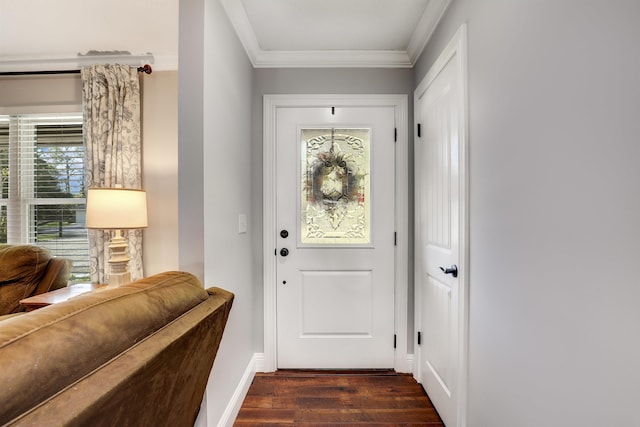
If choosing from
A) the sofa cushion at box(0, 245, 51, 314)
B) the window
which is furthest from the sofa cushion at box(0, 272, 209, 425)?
the window

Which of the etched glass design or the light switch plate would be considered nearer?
the light switch plate

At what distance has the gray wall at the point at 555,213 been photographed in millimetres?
709

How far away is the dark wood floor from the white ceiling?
7.91ft

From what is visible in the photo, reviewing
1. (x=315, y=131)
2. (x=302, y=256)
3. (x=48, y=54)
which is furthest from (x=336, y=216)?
(x=48, y=54)

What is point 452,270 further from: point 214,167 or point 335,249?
point 214,167

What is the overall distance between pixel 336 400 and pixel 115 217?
190 cm

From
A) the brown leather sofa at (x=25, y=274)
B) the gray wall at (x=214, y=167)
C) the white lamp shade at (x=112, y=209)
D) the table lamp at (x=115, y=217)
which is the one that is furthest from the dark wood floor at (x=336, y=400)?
the brown leather sofa at (x=25, y=274)

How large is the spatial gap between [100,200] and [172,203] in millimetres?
626

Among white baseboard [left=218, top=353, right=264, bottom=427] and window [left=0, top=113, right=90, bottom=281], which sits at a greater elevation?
window [left=0, top=113, right=90, bottom=281]

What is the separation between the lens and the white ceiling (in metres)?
1.81

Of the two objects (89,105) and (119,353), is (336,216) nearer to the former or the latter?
(119,353)

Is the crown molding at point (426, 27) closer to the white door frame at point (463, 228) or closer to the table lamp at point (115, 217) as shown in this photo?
the white door frame at point (463, 228)

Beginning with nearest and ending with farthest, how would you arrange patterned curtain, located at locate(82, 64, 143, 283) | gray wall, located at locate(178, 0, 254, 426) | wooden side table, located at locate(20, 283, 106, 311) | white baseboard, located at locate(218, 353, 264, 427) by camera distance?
gray wall, located at locate(178, 0, 254, 426)
white baseboard, located at locate(218, 353, 264, 427)
wooden side table, located at locate(20, 283, 106, 311)
patterned curtain, located at locate(82, 64, 143, 283)

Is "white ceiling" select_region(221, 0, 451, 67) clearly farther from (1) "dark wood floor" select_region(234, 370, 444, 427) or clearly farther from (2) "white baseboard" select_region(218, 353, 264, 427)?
(1) "dark wood floor" select_region(234, 370, 444, 427)
